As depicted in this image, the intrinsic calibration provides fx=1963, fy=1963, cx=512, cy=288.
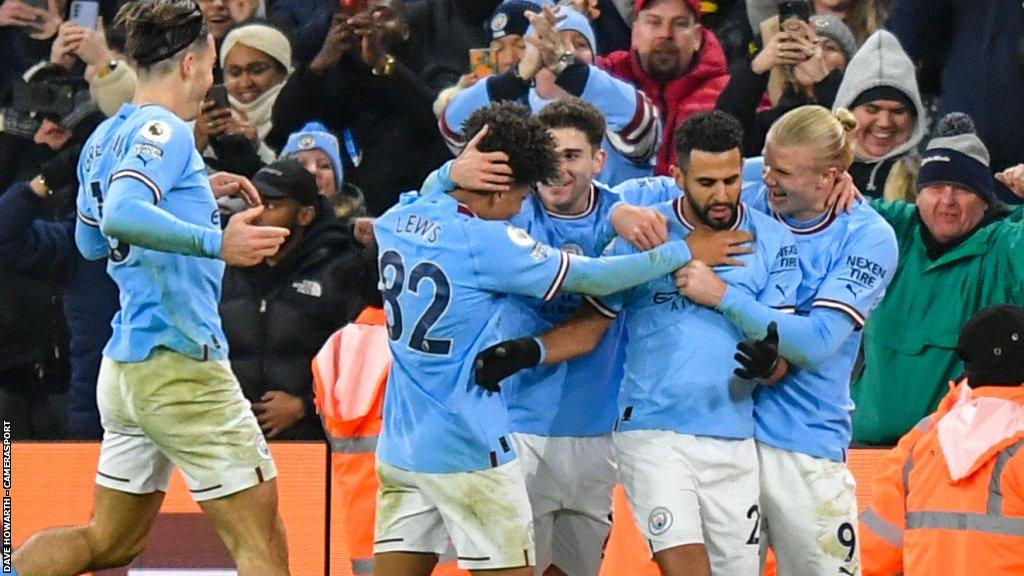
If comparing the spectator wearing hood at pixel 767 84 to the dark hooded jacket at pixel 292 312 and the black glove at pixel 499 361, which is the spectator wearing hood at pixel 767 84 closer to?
the dark hooded jacket at pixel 292 312

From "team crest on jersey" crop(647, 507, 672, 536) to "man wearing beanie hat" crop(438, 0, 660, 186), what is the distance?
1.93 meters

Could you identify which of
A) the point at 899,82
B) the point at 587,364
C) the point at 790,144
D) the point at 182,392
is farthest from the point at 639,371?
the point at 899,82

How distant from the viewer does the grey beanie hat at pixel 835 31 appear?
30.6 ft

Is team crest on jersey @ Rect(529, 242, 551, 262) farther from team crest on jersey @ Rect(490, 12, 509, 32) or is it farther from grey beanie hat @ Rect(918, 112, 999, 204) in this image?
team crest on jersey @ Rect(490, 12, 509, 32)

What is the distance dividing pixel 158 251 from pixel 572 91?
221cm

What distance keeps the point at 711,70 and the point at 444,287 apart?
3090 mm

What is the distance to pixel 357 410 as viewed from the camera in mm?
7793

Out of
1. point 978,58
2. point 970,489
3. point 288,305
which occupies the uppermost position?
point 978,58

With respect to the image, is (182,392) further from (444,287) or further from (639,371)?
(639,371)

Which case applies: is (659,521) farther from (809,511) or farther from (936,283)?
(936,283)

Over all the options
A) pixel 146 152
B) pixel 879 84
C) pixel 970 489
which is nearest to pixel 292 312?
pixel 146 152

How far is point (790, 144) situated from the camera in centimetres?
685

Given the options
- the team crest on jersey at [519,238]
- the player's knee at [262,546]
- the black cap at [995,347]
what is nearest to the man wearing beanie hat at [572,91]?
the team crest on jersey at [519,238]

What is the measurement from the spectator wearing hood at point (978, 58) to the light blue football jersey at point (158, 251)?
401 cm
